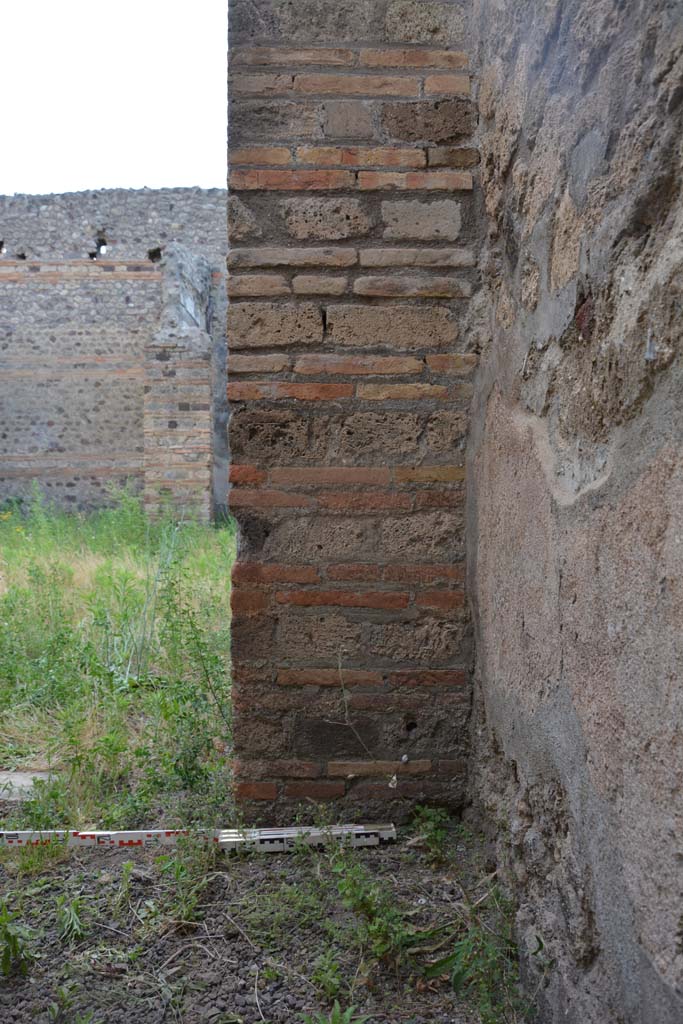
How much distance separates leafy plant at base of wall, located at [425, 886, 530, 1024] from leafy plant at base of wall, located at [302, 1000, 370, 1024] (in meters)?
0.22

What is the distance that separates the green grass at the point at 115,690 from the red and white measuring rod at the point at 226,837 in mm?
112

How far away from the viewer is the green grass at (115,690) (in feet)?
9.20

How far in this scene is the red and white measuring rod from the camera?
2.40 meters

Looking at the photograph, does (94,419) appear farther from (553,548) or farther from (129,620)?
(553,548)

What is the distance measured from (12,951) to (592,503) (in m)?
1.65

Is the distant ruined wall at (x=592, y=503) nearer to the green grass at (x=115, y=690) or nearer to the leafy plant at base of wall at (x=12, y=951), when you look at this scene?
the leafy plant at base of wall at (x=12, y=951)

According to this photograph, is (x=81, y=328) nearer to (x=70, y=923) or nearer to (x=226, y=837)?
(x=226, y=837)

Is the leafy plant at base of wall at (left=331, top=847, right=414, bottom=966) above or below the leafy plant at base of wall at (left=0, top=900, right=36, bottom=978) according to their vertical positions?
above

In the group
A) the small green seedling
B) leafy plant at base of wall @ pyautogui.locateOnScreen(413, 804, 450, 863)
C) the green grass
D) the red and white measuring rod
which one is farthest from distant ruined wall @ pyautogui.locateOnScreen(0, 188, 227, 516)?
the small green seedling

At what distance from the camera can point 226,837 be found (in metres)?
2.44

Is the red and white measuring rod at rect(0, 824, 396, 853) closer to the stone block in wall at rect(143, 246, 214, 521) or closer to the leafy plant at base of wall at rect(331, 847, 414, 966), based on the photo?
the leafy plant at base of wall at rect(331, 847, 414, 966)

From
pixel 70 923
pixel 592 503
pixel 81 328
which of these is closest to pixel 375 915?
pixel 70 923

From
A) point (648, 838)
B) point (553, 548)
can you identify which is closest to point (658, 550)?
point (648, 838)

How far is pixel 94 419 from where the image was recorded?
13.5 meters
